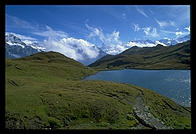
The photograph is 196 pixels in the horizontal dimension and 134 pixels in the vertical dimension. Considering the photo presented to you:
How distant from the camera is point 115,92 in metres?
21.7
